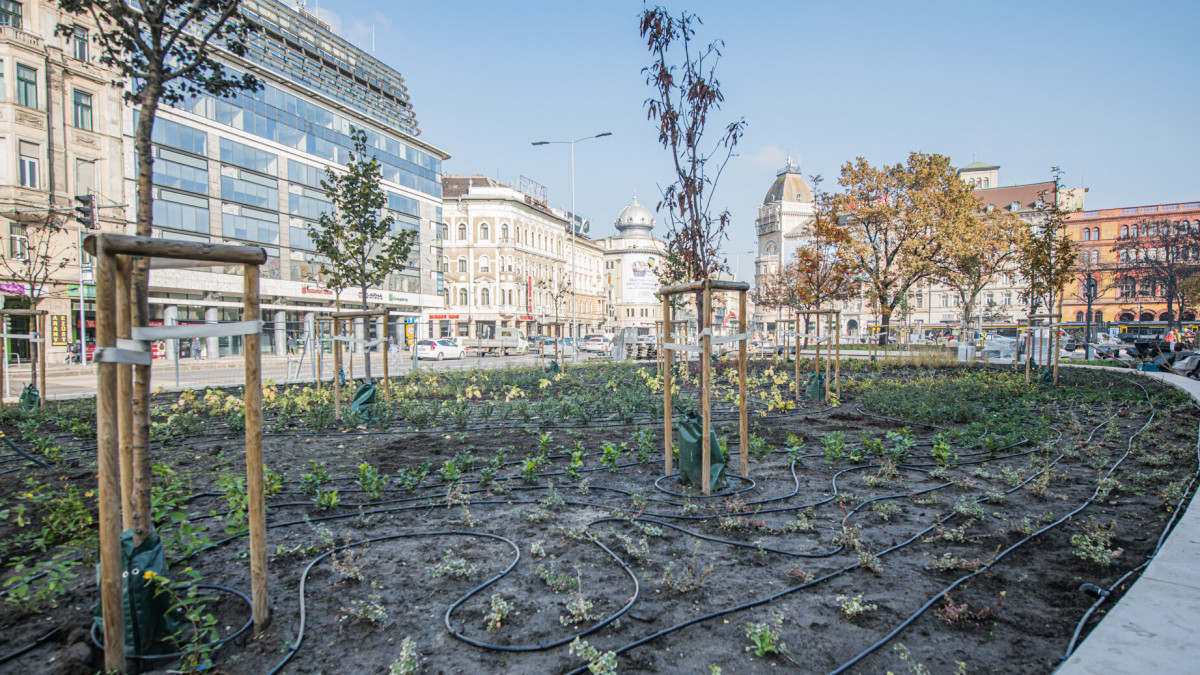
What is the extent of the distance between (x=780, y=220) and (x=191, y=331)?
390 feet

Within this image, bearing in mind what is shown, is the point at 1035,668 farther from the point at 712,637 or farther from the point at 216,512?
the point at 216,512

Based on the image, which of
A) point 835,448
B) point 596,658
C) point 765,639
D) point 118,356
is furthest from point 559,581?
point 835,448

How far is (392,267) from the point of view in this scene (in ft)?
42.1

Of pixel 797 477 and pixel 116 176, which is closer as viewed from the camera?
pixel 797 477

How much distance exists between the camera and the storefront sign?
86.5ft

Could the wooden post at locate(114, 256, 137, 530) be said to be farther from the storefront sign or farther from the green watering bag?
the storefront sign

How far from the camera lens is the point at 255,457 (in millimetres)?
2654

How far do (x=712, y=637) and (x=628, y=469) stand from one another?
3.32 meters

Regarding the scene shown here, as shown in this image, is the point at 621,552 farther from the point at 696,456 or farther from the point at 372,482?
the point at 372,482

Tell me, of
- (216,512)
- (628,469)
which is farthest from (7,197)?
(628,469)

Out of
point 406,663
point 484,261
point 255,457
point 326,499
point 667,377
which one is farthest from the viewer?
point 484,261

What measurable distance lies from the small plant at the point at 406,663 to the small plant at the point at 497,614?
0.43 m

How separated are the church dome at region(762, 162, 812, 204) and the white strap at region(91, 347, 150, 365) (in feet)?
401

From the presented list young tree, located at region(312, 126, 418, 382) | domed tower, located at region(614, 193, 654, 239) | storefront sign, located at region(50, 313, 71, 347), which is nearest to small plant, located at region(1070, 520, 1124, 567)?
young tree, located at region(312, 126, 418, 382)
